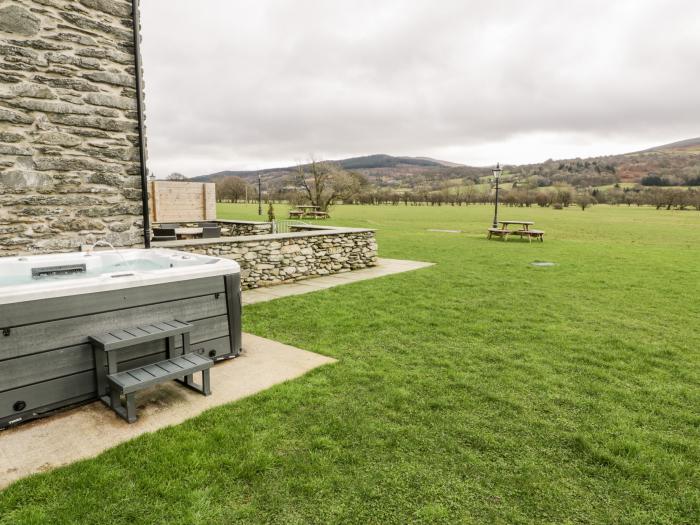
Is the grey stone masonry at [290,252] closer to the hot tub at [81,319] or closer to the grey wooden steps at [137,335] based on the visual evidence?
the hot tub at [81,319]

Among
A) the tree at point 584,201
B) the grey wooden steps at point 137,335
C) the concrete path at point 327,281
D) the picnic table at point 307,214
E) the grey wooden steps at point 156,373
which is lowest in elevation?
the concrete path at point 327,281

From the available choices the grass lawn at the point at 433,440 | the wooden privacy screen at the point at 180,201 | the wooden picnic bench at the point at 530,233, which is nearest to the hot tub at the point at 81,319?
the grass lawn at the point at 433,440

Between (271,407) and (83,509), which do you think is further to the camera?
(271,407)

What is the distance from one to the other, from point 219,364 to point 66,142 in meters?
3.39

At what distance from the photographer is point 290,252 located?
24.9ft

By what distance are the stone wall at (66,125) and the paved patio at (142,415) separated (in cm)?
274

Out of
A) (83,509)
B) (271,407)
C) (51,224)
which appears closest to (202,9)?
(51,224)

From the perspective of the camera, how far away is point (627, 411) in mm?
2859

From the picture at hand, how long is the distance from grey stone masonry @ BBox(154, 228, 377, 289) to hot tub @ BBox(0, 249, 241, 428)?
2546 mm

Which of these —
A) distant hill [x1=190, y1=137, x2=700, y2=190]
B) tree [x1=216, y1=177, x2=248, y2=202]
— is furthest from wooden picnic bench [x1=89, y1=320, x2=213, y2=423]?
tree [x1=216, y1=177, x2=248, y2=202]

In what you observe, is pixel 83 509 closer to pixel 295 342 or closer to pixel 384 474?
pixel 384 474

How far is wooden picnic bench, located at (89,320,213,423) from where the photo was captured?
8.80 feet

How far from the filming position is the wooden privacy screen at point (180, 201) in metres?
13.2

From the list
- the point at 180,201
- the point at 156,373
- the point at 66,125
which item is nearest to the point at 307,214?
the point at 180,201
